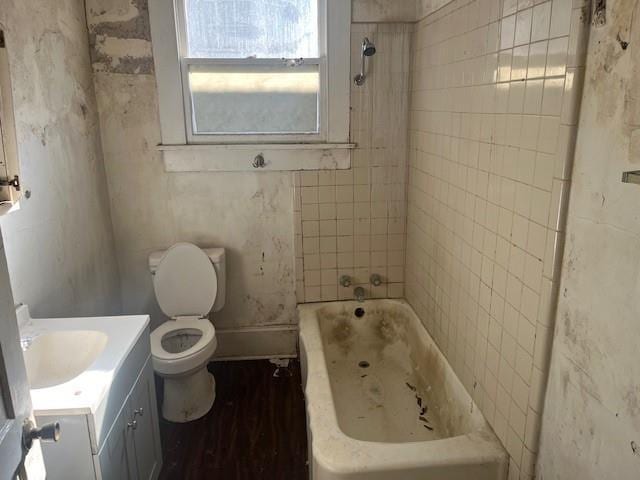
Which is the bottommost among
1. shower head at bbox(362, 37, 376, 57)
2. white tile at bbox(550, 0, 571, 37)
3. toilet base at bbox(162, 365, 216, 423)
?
toilet base at bbox(162, 365, 216, 423)

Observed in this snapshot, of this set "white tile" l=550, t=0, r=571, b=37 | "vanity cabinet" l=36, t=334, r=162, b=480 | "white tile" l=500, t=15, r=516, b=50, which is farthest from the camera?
"white tile" l=500, t=15, r=516, b=50

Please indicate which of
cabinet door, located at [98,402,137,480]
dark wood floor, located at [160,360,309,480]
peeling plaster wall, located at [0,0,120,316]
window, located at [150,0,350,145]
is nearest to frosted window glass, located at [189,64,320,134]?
window, located at [150,0,350,145]

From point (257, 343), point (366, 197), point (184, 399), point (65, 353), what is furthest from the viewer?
point (257, 343)

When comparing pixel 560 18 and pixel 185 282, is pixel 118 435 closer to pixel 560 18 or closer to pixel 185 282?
pixel 185 282

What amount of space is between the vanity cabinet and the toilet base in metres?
0.41

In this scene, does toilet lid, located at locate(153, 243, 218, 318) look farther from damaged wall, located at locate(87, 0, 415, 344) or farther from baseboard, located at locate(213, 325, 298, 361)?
baseboard, located at locate(213, 325, 298, 361)

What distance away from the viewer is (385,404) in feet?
8.20

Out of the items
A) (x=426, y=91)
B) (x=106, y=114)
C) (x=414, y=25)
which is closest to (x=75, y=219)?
(x=106, y=114)

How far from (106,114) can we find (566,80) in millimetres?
2315

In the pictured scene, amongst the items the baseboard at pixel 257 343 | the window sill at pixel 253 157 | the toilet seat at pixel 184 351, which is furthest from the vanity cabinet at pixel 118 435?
the window sill at pixel 253 157

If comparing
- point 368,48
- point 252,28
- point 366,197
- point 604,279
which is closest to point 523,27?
point 604,279

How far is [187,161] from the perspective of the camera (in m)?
2.78

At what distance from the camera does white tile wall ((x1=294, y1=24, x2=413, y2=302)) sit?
273cm

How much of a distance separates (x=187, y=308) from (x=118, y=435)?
3.94 ft
